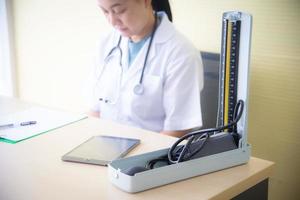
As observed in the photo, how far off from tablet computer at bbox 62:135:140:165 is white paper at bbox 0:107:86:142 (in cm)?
20

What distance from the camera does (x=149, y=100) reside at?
1656 millimetres

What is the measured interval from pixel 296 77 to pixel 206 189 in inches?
36.1

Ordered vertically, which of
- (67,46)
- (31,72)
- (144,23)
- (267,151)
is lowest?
(267,151)

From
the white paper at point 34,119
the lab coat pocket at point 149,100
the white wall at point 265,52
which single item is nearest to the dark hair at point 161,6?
the white wall at point 265,52

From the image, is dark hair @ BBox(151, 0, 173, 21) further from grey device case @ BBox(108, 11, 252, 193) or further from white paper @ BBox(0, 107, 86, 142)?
grey device case @ BBox(108, 11, 252, 193)

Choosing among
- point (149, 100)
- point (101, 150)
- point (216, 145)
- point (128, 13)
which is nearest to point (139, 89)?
point (149, 100)

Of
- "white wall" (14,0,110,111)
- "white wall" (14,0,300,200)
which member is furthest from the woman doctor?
"white wall" (14,0,110,111)

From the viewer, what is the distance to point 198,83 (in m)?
1.61

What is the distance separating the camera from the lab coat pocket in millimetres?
1646

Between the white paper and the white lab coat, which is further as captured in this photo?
the white lab coat

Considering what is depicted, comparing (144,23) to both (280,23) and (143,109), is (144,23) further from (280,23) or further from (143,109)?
(280,23)

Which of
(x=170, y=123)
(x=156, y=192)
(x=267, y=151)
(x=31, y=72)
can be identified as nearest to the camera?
(x=156, y=192)

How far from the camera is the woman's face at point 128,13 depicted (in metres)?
1.64

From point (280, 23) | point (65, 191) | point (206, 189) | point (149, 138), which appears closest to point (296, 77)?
point (280, 23)
